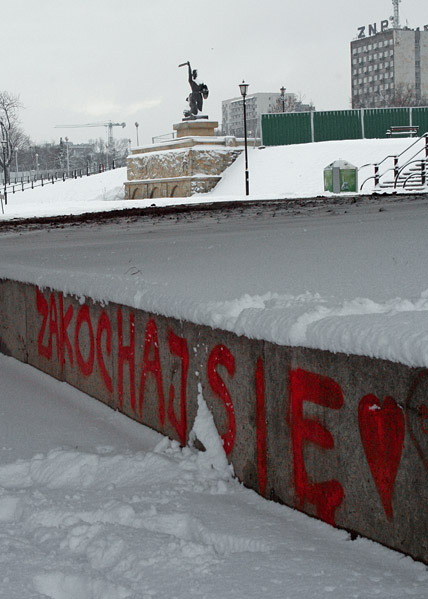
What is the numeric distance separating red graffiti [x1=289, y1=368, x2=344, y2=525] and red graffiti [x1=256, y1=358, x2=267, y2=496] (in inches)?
7.4

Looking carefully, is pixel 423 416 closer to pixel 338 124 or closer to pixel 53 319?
pixel 53 319

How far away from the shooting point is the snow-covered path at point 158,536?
2422 millimetres

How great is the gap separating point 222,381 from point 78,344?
1.72 metres

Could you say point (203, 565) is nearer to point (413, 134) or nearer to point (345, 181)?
point (345, 181)

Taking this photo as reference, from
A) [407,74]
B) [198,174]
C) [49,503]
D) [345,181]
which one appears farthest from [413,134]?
[407,74]

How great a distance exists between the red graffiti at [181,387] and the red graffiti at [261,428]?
593 millimetres

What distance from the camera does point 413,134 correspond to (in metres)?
42.6

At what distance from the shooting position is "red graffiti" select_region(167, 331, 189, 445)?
11.8 ft

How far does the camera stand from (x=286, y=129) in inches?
1704

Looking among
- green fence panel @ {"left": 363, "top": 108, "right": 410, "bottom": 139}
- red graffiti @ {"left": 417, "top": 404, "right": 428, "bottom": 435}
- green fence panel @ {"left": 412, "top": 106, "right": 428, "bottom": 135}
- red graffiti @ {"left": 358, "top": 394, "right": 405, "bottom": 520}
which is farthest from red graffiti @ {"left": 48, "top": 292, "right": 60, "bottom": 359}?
green fence panel @ {"left": 412, "top": 106, "right": 428, "bottom": 135}

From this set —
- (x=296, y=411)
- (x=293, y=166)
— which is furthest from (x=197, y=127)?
(x=296, y=411)

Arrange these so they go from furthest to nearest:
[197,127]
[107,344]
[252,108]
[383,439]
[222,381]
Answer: [252,108], [197,127], [107,344], [222,381], [383,439]

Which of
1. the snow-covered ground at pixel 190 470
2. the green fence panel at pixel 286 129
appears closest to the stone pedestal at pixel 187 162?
the green fence panel at pixel 286 129

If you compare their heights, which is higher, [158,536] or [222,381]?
[222,381]
